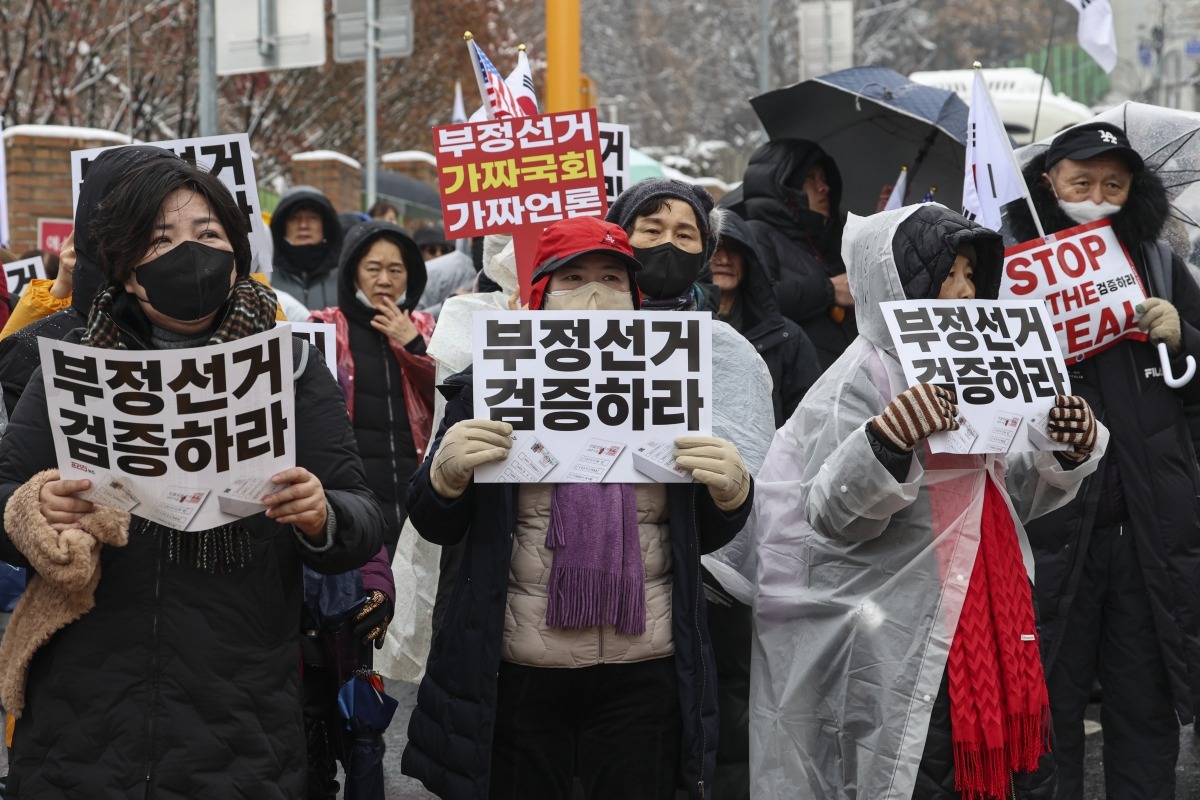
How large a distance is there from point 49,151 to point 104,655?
13.3 meters

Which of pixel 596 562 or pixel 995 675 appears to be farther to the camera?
pixel 995 675

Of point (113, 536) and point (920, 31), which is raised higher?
point (920, 31)

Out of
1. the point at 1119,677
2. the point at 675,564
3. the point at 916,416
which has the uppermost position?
the point at 916,416

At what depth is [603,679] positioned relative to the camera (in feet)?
12.1

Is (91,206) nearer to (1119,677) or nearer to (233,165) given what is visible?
(233,165)

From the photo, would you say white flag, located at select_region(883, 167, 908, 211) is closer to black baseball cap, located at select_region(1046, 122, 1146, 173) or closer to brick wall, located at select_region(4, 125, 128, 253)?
black baseball cap, located at select_region(1046, 122, 1146, 173)

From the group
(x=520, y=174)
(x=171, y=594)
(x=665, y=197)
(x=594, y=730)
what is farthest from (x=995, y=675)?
(x=520, y=174)

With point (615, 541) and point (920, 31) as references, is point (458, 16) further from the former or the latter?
point (920, 31)

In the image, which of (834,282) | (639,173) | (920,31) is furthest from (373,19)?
(920,31)

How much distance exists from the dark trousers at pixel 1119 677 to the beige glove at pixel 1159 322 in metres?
0.60

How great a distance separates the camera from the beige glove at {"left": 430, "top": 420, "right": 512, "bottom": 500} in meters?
3.52

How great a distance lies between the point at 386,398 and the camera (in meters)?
6.69

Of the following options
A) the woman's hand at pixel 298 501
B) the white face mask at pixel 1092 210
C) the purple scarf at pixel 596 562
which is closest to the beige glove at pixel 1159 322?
the white face mask at pixel 1092 210

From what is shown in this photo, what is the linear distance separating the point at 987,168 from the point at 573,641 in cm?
263
